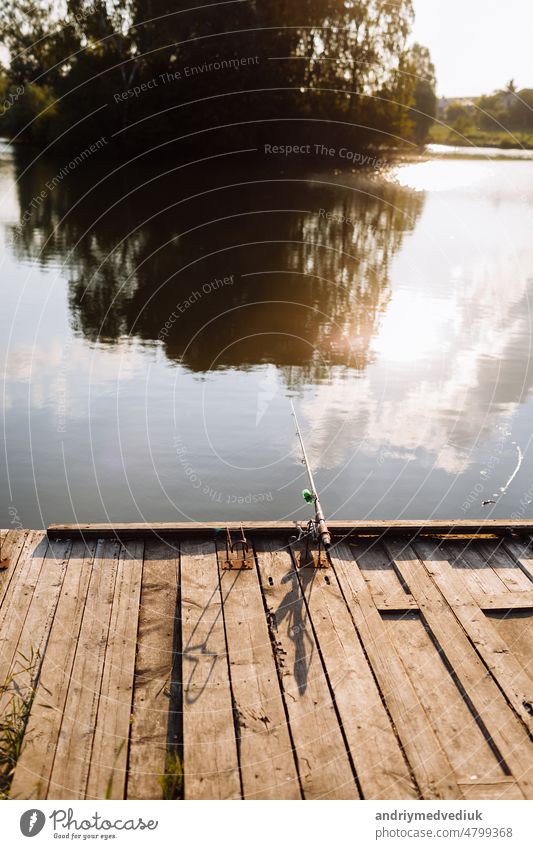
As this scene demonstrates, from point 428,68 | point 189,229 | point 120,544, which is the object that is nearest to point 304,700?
point 120,544

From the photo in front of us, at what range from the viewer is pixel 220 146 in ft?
195

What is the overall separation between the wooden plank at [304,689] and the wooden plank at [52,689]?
1.92 meters

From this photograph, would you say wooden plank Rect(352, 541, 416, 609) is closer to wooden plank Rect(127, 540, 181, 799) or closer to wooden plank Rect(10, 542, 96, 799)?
wooden plank Rect(127, 540, 181, 799)

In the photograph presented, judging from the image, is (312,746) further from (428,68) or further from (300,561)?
(428,68)

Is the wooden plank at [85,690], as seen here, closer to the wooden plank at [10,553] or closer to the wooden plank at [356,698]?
the wooden plank at [10,553]

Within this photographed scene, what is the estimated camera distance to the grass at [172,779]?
520 centimetres

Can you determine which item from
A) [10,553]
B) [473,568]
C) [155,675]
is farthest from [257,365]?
[155,675]

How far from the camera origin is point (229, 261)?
2830cm

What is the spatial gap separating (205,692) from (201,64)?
58028 millimetres

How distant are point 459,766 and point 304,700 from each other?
1353mm

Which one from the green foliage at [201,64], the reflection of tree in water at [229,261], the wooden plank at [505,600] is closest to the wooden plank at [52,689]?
the wooden plank at [505,600]

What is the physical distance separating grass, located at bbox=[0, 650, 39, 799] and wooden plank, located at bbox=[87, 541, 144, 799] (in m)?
0.59

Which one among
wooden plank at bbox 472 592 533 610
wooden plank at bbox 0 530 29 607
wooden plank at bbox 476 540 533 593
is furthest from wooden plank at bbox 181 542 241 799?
wooden plank at bbox 476 540 533 593

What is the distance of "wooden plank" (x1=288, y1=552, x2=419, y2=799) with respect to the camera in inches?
213
